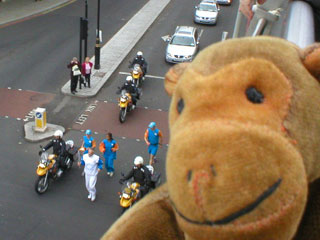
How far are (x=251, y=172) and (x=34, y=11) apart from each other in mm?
28790

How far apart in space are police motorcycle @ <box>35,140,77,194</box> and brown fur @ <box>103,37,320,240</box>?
8.50 metres

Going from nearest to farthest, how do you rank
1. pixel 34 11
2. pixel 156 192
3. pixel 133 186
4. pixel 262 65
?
pixel 262 65 → pixel 156 192 → pixel 133 186 → pixel 34 11

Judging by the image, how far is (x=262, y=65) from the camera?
2.18 meters

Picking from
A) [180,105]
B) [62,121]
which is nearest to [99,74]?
[62,121]

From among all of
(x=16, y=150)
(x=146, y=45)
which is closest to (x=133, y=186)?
(x=16, y=150)

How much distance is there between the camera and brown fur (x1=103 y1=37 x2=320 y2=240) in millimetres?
1894

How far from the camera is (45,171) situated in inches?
407

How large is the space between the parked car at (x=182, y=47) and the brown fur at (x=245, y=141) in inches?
697

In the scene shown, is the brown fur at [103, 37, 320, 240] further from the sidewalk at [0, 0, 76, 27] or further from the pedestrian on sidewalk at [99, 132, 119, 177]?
the sidewalk at [0, 0, 76, 27]

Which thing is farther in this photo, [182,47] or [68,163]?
[182,47]

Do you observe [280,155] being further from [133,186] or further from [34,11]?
[34,11]

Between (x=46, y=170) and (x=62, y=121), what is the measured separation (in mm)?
4200

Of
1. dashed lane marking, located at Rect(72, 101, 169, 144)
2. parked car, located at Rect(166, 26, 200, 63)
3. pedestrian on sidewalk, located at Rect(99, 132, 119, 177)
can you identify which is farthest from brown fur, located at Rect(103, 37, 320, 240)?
parked car, located at Rect(166, 26, 200, 63)

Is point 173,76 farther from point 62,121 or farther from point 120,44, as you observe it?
point 120,44
